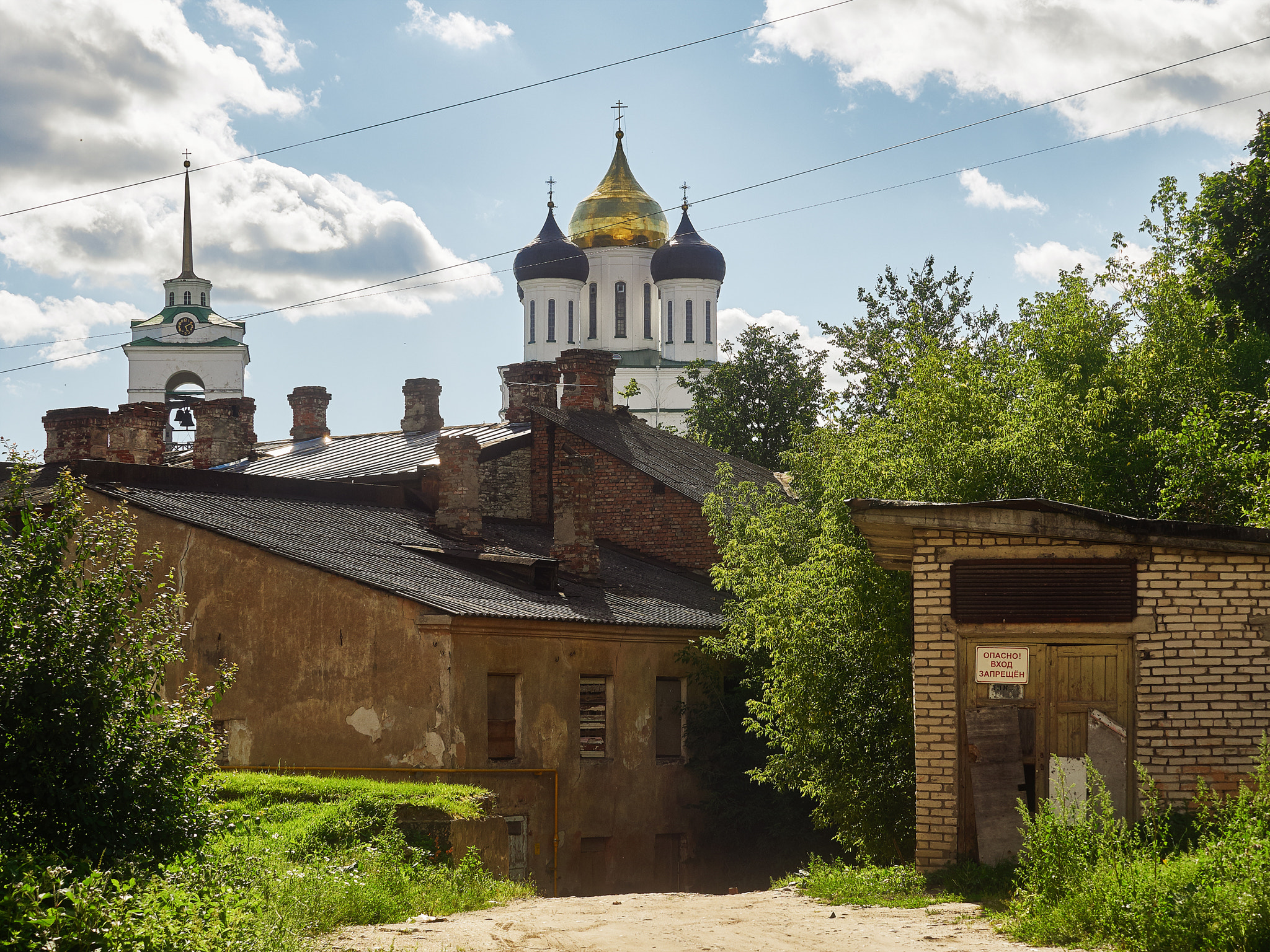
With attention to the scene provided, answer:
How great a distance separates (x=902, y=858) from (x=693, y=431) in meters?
32.5

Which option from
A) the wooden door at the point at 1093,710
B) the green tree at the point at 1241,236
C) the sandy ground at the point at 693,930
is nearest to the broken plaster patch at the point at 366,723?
the sandy ground at the point at 693,930

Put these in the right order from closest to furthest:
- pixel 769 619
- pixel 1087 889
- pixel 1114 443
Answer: pixel 1087 889 → pixel 1114 443 → pixel 769 619

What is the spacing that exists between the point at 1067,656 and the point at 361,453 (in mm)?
22175

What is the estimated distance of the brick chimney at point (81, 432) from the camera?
27641 millimetres

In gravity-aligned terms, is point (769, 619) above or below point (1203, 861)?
above

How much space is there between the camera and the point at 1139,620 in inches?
455

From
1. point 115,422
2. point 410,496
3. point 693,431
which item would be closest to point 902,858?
point 410,496

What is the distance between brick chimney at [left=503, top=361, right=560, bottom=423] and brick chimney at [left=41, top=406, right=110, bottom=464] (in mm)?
8371

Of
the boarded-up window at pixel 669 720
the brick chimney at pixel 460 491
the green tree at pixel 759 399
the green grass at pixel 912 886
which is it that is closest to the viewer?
the green grass at pixel 912 886

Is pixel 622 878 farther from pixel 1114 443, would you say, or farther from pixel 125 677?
pixel 125 677

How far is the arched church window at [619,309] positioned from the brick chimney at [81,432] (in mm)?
49537

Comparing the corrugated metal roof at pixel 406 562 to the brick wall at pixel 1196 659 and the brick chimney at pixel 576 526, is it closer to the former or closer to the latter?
the brick chimney at pixel 576 526

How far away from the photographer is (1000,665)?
11977 mm

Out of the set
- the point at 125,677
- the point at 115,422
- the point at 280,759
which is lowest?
the point at 280,759
